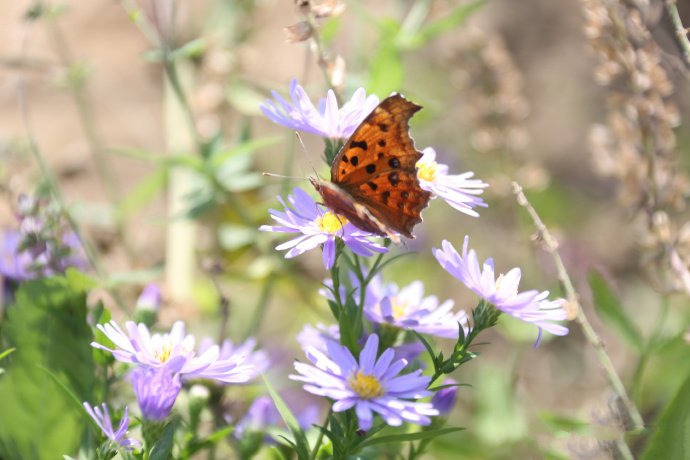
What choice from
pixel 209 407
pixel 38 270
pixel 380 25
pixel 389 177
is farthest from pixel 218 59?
pixel 389 177

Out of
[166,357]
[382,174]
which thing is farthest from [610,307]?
[166,357]

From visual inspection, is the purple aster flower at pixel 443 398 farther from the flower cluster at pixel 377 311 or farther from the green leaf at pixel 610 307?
the green leaf at pixel 610 307

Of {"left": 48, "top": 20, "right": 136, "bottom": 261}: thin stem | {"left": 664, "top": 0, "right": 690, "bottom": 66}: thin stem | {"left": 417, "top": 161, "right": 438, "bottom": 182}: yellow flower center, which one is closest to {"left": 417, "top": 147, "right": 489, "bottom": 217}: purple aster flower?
{"left": 417, "top": 161, "right": 438, "bottom": 182}: yellow flower center

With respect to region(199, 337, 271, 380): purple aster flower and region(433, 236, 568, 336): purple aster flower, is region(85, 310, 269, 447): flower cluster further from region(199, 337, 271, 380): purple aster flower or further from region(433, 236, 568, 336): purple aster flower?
region(433, 236, 568, 336): purple aster flower

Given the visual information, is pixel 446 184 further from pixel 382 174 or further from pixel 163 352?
pixel 163 352

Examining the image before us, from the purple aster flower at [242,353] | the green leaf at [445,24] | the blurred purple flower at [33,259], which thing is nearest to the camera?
the purple aster flower at [242,353]

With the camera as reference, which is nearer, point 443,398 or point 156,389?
point 156,389

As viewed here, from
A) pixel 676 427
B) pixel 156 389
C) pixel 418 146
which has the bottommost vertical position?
pixel 418 146

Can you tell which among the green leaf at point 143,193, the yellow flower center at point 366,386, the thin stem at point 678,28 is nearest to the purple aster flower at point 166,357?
the yellow flower center at point 366,386
